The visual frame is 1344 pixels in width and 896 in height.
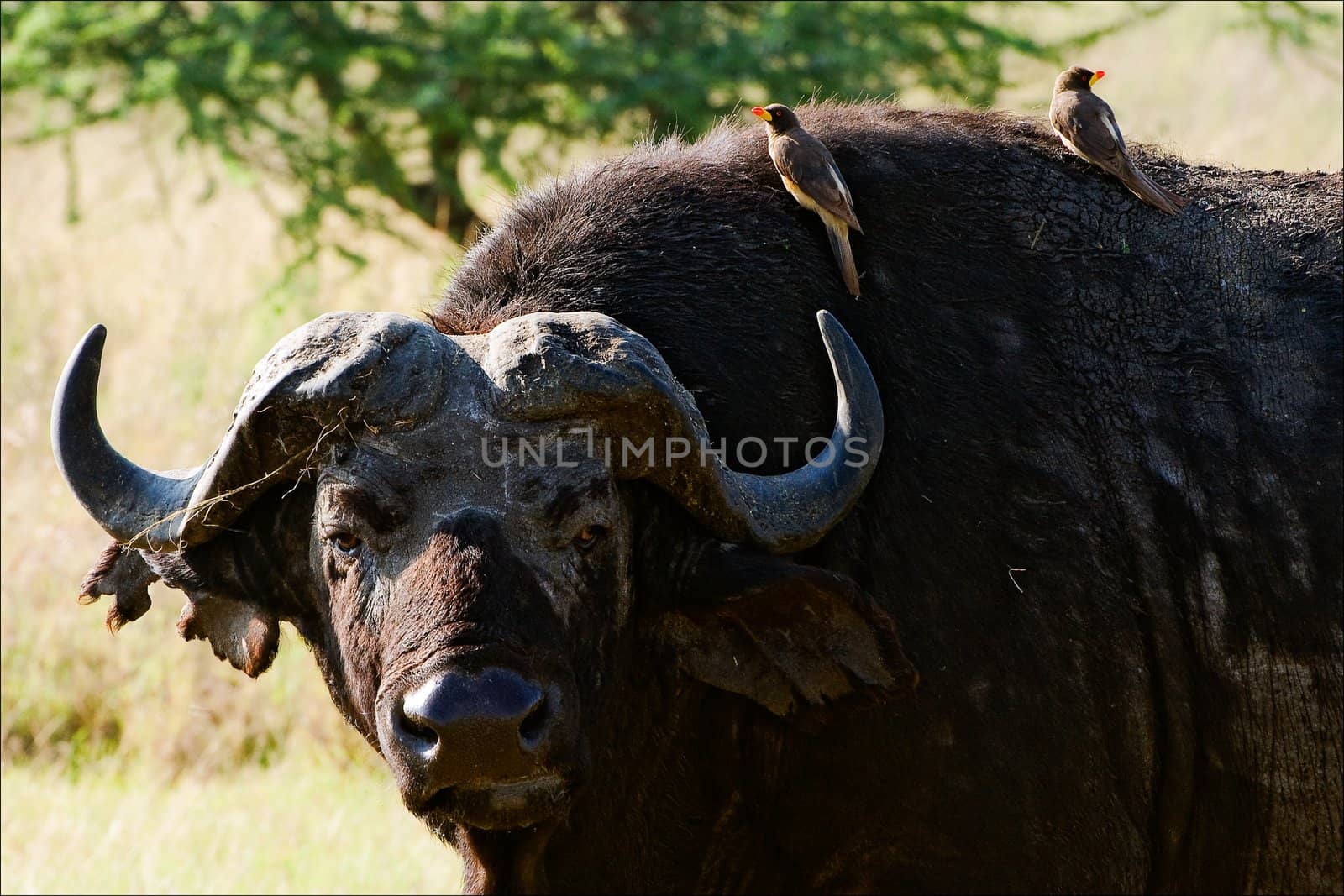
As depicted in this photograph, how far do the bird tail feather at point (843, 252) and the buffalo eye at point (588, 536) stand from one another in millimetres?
1063

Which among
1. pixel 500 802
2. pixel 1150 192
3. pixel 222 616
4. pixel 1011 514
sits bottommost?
pixel 500 802

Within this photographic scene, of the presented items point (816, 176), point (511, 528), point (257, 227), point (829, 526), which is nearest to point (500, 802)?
point (511, 528)

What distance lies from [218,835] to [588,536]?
3567mm

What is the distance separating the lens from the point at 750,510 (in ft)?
13.4

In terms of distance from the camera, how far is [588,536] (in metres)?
4.06

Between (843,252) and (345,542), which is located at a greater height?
(843,252)

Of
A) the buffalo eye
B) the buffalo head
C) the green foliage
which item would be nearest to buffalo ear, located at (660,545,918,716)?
the buffalo head

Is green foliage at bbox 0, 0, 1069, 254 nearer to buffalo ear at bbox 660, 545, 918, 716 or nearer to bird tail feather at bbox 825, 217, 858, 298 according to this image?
bird tail feather at bbox 825, 217, 858, 298

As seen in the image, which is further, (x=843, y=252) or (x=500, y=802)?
(x=843, y=252)

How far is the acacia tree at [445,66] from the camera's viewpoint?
1146 cm

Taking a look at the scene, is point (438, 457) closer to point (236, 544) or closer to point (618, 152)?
point (236, 544)

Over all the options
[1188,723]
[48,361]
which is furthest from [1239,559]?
[48,361]

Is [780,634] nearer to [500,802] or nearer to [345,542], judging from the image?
[500,802]

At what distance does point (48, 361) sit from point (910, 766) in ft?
28.0
